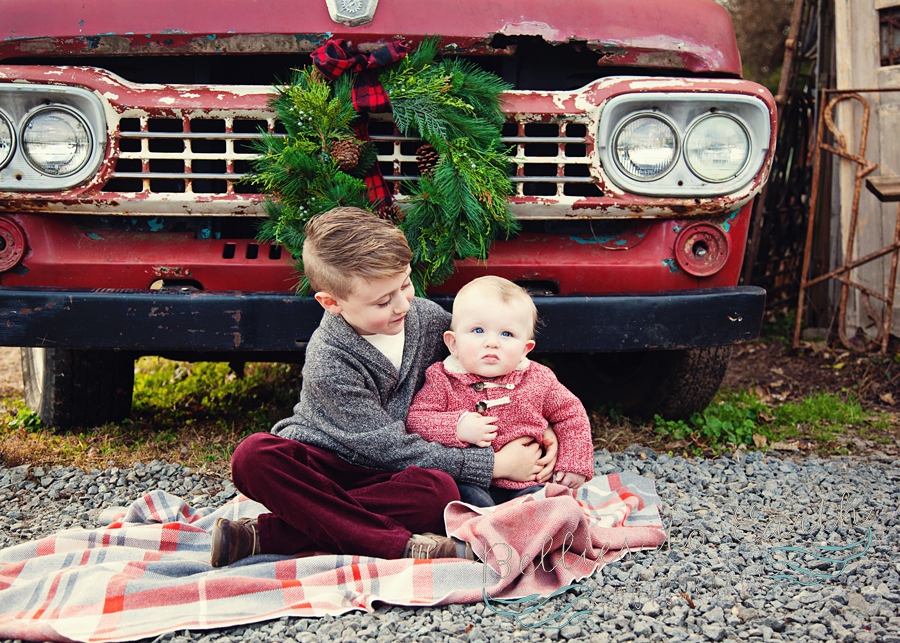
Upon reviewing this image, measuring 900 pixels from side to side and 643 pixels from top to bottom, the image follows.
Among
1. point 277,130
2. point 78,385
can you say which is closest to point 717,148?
point 277,130

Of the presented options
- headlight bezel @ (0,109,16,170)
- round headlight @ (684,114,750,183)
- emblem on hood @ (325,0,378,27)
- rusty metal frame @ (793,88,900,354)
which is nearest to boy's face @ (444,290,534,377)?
round headlight @ (684,114,750,183)

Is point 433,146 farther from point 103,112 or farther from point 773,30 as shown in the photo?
point 773,30

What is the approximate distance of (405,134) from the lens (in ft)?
7.59

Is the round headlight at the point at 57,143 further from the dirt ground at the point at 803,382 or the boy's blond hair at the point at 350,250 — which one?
the dirt ground at the point at 803,382

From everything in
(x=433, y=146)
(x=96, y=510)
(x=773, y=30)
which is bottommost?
(x=96, y=510)

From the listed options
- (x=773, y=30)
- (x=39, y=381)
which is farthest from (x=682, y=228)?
(x=773, y=30)

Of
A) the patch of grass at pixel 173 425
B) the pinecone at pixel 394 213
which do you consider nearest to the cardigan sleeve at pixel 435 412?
the pinecone at pixel 394 213

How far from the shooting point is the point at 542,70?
2.56 m

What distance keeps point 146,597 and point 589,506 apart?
48.3 inches

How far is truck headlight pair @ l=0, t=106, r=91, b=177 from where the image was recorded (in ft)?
7.54

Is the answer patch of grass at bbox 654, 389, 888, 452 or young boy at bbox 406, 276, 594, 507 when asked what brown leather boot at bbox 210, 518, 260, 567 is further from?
patch of grass at bbox 654, 389, 888, 452

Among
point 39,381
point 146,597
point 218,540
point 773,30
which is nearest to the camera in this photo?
point 146,597

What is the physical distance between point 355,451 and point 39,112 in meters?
1.29

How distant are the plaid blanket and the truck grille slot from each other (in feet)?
2.99
